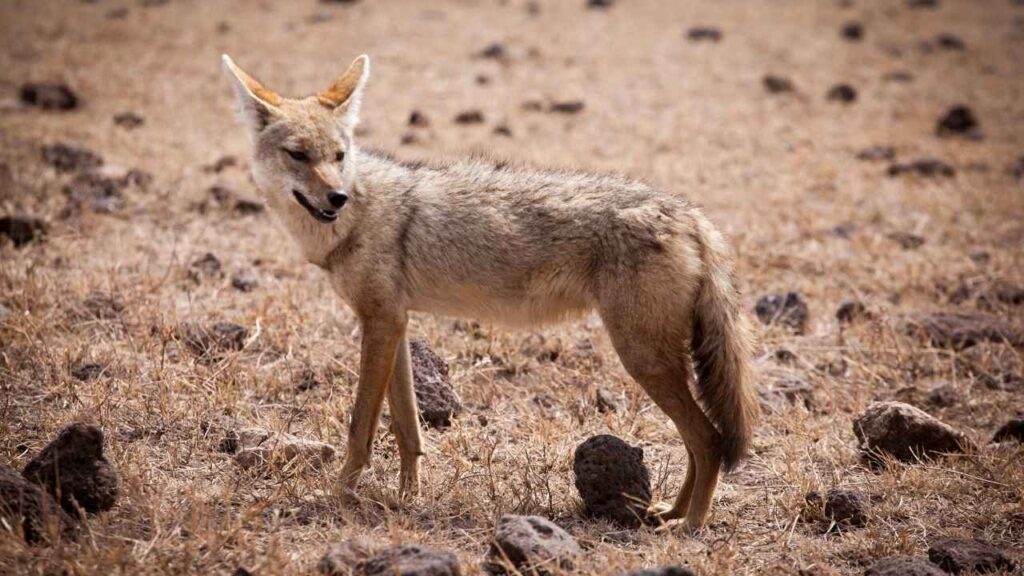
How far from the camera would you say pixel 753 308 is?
804 cm

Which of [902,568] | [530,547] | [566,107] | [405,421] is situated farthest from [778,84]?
[530,547]

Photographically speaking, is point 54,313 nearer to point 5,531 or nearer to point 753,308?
point 5,531

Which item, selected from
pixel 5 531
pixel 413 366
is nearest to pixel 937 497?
pixel 413 366

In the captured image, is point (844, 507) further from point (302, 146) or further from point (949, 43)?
point (949, 43)

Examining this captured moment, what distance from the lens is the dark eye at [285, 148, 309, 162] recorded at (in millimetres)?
5438

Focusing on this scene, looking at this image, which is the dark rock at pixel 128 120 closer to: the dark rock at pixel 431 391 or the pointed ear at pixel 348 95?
the pointed ear at pixel 348 95

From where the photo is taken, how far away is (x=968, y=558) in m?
4.49

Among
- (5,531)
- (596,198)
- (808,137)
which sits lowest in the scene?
(808,137)

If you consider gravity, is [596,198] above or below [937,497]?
above

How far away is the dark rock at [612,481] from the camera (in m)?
5.05

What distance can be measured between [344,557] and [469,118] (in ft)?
31.1

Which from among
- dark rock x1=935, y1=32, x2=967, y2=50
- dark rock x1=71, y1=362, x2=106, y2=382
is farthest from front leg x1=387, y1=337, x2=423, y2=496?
dark rock x1=935, y1=32, x2=967, y2=50

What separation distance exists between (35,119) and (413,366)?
790 cm

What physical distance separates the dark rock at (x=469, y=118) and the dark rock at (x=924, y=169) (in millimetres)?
5149
